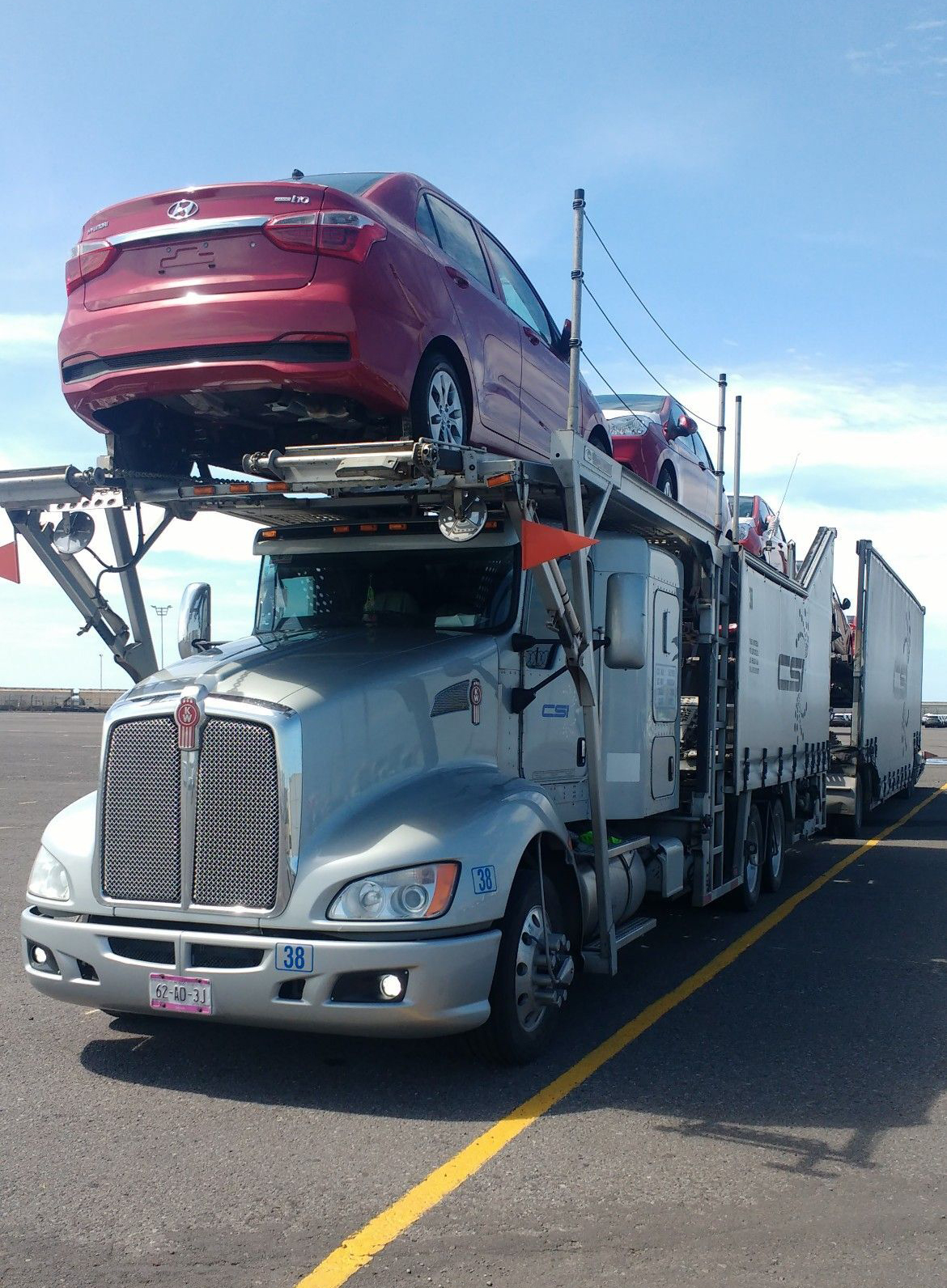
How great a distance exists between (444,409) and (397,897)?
251 cm

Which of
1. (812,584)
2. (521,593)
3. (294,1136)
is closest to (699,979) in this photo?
(521,593)

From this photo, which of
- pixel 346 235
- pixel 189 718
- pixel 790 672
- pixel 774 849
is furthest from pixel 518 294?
pixel 774 849

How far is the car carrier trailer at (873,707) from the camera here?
51.8 ft

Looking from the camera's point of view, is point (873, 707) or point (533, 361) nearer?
point (533, 361)

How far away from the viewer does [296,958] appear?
191 inches

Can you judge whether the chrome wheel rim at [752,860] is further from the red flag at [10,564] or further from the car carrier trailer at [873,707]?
the red flag at [10,564]

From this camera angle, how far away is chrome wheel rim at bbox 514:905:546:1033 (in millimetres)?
5414

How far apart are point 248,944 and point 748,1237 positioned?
2128 millimetres

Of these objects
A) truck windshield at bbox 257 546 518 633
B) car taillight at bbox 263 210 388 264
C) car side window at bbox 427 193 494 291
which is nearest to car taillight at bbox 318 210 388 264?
car taillight at bbox 263 210 388 264

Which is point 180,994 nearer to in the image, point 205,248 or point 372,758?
point 372,758

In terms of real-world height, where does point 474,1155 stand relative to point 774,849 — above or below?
below

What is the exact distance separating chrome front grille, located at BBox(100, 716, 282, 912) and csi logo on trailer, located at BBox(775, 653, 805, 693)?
6.79m

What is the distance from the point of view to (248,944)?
16.1 ft

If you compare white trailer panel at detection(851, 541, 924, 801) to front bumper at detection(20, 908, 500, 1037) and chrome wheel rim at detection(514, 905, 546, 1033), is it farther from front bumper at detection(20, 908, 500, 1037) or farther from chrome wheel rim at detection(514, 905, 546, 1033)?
front bumper at detection(20, 908, 500, 1037)
